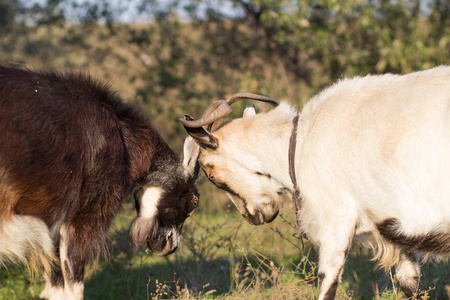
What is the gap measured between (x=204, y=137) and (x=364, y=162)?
1.32 metres

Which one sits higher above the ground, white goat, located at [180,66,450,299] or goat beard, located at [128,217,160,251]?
white goat, located at [180,66,450,299]

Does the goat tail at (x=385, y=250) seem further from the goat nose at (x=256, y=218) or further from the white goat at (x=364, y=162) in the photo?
the goat nose at (x=256, y=218)

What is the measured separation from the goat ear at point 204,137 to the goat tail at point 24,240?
1329 millimetres

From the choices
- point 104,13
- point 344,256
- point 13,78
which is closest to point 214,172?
point 344,256

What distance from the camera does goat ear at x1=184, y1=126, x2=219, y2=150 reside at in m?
4.15

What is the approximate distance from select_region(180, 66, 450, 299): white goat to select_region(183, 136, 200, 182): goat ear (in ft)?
0.72

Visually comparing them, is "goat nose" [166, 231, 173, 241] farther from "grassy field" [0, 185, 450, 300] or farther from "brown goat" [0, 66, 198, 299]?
"grassy field" [0, 185, 450, 300]

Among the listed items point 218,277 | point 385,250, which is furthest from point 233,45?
point 385,250

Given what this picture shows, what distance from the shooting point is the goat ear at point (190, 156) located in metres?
4.42

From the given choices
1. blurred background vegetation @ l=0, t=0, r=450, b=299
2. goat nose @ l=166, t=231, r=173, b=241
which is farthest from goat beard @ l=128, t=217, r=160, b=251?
blurred background vegetation @ l=0, t=0, r=450, b=299

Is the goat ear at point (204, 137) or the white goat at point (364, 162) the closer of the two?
the white goat at point (364, 162)

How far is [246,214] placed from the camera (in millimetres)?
4465

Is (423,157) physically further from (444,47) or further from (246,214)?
(444,47)

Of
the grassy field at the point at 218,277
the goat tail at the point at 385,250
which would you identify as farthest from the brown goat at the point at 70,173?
the goat tail at the point at 385,250
